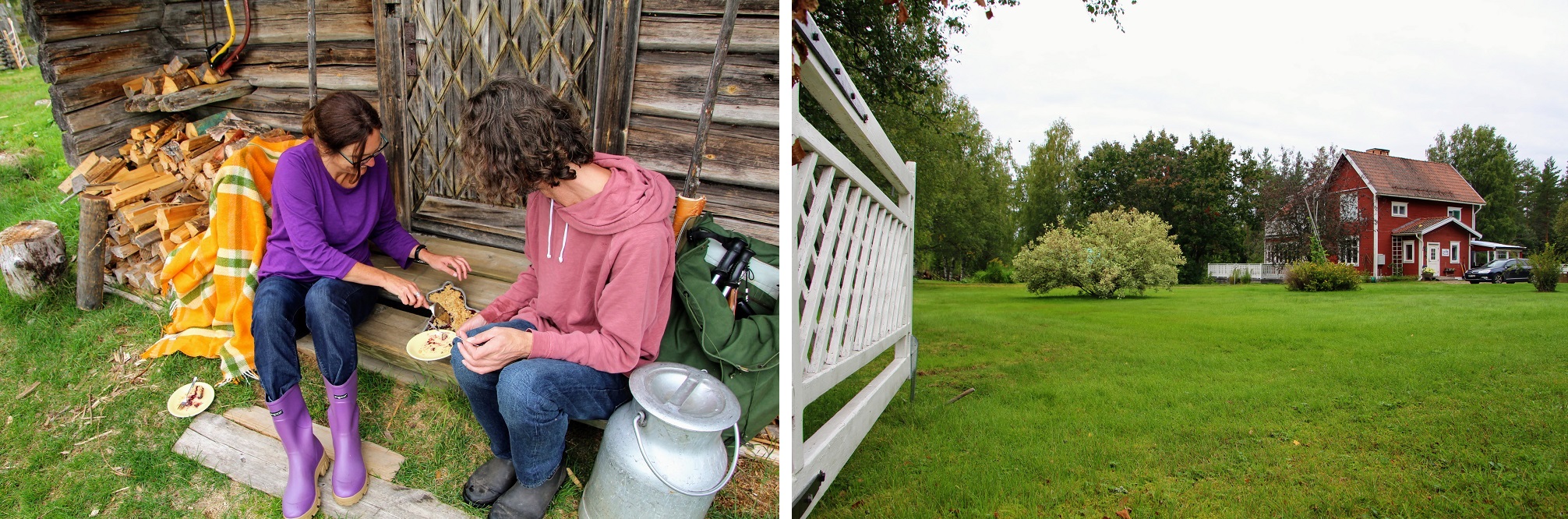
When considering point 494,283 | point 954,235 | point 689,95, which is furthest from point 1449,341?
point 494,283

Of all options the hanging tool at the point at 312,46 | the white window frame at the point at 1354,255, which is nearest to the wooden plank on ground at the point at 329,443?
the hanging tool at the point at 312,46

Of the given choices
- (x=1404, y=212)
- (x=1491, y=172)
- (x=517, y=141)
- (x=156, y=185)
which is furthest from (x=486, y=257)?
(x=1491, y=172)

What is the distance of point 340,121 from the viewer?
217 cm

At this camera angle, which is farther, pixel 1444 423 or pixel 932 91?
pixel 932 91

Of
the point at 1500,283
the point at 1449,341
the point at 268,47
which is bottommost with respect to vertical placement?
the point at 1449,341

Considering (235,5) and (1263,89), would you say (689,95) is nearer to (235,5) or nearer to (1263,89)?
(1263,89)

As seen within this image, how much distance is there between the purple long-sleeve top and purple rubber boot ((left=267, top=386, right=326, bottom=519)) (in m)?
0.38

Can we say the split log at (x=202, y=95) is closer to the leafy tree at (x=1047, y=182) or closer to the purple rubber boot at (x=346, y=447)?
the purple rubber boot at (x=346, y=447)

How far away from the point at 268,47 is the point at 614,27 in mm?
2370

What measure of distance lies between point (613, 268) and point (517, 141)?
36 cm

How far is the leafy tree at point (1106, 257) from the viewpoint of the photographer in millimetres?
2631

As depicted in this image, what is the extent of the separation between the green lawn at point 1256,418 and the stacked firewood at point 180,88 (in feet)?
11.4

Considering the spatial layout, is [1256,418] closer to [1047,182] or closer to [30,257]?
[1047,182]

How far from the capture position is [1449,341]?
2104 mm
